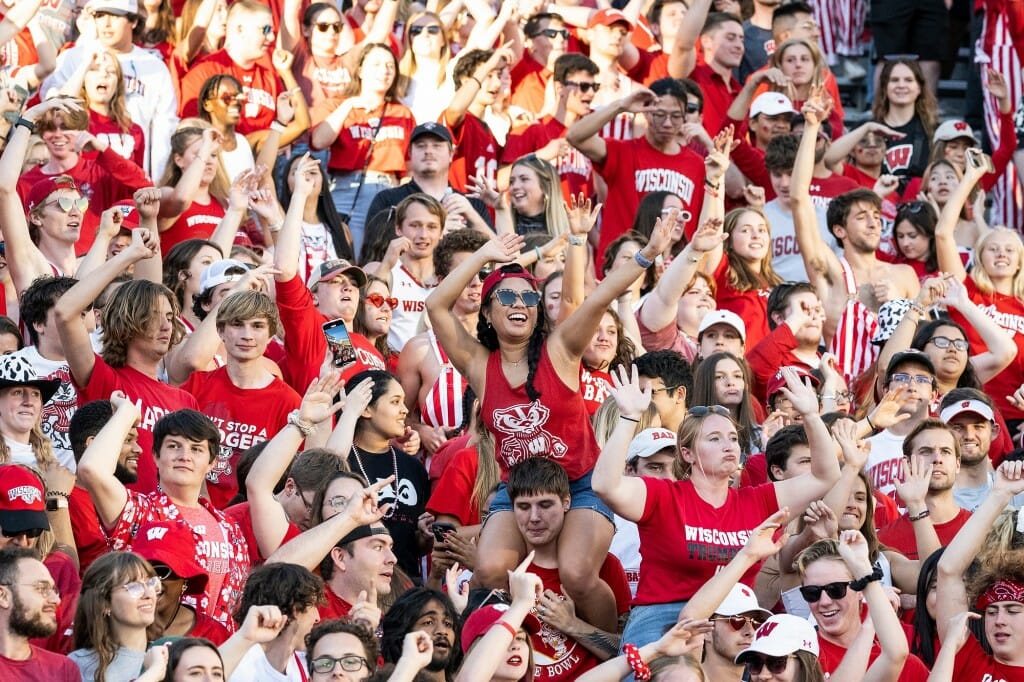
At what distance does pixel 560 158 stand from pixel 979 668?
611 cm

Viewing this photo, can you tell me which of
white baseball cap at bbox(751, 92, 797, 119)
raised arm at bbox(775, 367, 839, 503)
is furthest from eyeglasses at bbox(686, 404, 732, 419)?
white baseball cap at bbox(751, 92, 797, 119)

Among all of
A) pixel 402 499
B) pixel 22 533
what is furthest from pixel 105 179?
pixel 22 533

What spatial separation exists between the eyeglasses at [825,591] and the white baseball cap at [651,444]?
999mm

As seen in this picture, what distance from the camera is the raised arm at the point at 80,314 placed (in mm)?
8297

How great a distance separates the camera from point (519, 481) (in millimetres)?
7793

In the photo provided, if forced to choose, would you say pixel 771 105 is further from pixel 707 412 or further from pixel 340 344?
pixel 707 412

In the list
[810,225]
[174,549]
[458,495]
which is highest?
[810,225]

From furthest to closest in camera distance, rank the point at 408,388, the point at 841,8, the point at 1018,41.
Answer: the point at 841,8
the point at 1018,41
the point at 408,388

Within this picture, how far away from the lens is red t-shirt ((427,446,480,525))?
27.9ft

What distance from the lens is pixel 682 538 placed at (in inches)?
296

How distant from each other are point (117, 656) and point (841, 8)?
1079 centimetres

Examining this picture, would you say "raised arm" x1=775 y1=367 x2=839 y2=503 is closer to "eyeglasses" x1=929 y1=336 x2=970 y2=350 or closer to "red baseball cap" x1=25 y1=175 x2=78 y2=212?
"eyeglasses" x1=929 y1=336 x2=970 y2=350

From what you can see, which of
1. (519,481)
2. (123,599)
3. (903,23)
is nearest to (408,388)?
(519,481)

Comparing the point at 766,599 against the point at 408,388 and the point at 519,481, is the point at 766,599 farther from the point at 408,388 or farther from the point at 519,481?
the point at 408,388
